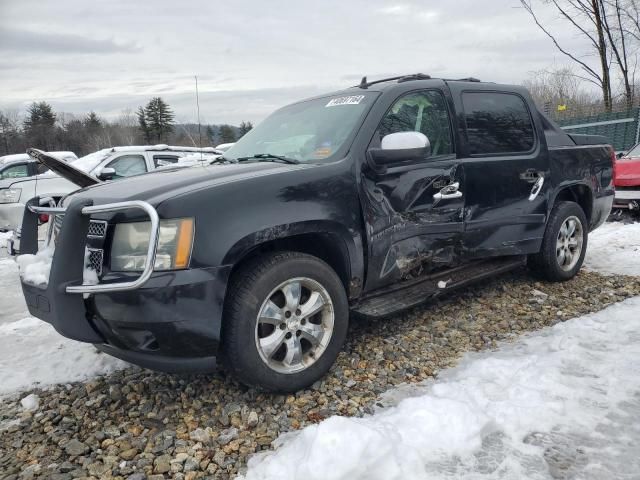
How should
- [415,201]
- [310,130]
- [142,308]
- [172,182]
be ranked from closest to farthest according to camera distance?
1. [142,308]
2. [172,182]
3. [415,201]
4. [310,130]

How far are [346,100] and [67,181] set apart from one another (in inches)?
271

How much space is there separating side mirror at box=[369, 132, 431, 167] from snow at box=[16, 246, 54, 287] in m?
2.03

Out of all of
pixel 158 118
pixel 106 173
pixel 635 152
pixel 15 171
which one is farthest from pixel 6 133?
pixel 635 152

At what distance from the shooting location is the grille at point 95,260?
255cm

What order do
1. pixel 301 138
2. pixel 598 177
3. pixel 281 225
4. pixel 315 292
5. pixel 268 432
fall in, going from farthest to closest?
1. pixel 598 177
2. pixel 301 138
3. pixel 315 292
4. pixel 281 225
5. pixel 268 432

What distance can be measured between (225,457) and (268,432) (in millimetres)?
267

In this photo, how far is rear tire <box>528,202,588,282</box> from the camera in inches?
181

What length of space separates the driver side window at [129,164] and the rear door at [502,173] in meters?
6.62

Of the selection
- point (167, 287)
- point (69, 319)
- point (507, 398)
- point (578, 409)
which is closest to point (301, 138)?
point (167, 287)

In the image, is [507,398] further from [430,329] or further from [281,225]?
[281,225]

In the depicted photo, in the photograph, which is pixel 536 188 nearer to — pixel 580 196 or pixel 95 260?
pixel 580 196

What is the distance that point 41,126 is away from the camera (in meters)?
64.4

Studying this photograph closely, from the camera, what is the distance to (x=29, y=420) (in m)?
2.85

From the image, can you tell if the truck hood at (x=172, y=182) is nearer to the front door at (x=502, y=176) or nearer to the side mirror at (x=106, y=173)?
the front door at (x=502, y=176)
